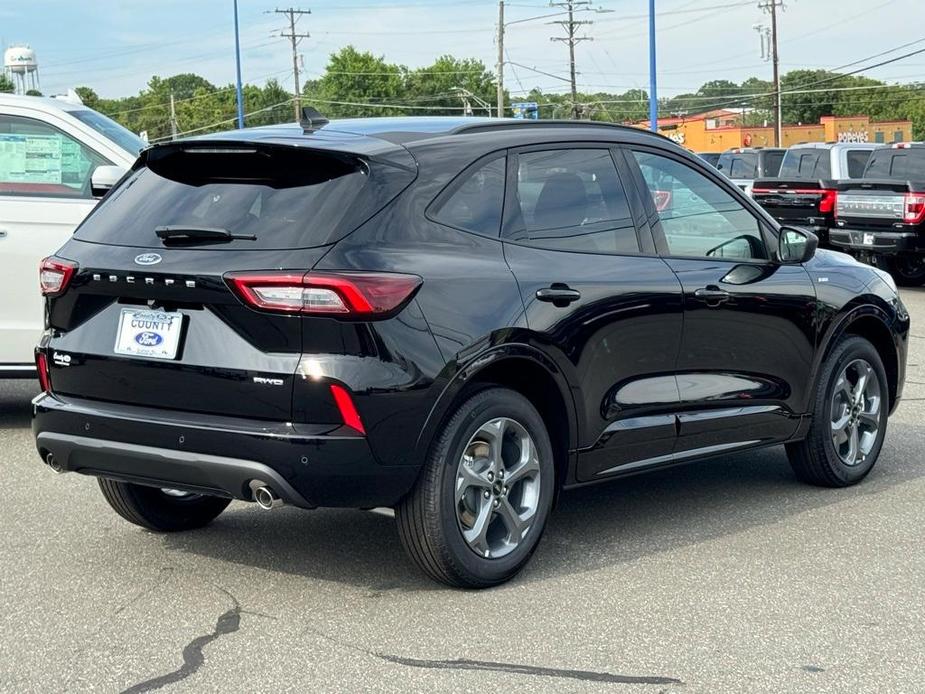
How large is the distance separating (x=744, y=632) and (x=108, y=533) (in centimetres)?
287

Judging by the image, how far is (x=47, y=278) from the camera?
5344 millimetres

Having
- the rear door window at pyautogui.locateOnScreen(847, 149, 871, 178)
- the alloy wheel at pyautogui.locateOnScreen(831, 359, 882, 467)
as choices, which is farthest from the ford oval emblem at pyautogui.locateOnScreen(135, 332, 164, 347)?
the rear door window at pyautogui.locateOnScreen(847, 149, 871, 178)

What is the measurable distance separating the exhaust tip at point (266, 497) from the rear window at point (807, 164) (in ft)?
66.6

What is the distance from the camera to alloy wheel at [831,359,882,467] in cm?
704

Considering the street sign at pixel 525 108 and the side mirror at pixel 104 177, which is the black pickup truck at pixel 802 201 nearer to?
the street sign at pixel 525 108

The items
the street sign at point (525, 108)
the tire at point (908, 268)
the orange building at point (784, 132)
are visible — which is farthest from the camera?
the orange building at point (784, 132)

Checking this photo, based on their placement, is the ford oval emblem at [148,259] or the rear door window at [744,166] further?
the rear door window at [744,166]

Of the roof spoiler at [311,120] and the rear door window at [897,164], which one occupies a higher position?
the roof spoiler at [311,120]

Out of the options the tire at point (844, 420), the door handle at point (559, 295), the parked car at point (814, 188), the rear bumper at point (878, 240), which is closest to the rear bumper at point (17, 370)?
the door handle at point (559, 295)

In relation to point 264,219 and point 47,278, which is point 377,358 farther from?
point 47,278

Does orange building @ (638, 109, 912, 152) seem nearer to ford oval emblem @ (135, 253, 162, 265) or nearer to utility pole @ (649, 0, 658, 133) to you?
utility pole @ (649, 0, 658, 133)

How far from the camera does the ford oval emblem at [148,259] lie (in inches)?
196

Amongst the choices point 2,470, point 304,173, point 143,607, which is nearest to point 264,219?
point 304,173

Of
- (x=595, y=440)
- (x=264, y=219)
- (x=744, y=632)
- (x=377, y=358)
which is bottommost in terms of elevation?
Answer: (x=744, y=632)
